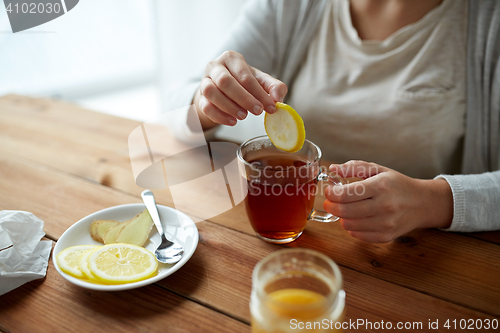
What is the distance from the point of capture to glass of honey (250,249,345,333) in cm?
41

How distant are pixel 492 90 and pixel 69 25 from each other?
2.58 meters

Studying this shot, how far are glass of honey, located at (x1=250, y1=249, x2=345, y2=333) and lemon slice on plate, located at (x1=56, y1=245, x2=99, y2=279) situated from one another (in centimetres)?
30

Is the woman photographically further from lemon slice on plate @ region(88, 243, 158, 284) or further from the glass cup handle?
lemon slice on plate @ region(88, 243, 158, 284)

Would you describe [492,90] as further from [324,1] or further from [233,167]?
[233,167]

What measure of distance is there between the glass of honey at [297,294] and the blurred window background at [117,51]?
1777mm

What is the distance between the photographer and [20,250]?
0.65 m

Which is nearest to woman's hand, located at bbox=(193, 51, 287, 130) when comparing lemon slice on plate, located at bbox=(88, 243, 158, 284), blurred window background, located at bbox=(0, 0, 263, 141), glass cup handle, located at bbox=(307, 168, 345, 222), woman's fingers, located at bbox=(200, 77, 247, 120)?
woman's fingers, located at bbox=(200, 77, 247, 120)

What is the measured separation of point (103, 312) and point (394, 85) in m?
0.92

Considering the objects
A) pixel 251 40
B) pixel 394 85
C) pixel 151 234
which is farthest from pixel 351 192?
pixel 251 40

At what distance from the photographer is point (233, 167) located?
98 cm

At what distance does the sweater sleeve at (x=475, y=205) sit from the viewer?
0.73m

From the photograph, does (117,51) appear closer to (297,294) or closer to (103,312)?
(103,312)

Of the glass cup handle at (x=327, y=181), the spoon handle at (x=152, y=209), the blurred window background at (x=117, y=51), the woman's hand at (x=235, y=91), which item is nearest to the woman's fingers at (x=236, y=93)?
the woman's hand at (x=235, y=91)

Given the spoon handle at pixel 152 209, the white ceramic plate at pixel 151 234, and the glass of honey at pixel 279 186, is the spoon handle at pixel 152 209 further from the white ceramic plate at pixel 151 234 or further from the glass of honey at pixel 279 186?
the glass of honey at pixel 279 186
